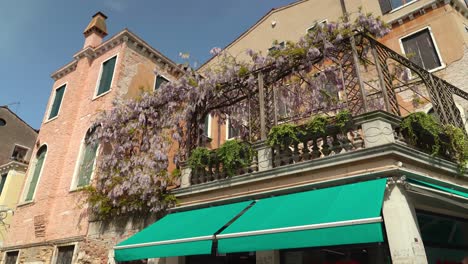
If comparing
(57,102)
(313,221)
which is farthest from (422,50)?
(57,102)

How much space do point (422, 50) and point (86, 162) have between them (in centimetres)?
1454

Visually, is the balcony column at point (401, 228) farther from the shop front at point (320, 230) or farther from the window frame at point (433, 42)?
the window frame at point (433, 42)

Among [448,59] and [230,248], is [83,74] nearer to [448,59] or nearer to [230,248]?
[230,248]

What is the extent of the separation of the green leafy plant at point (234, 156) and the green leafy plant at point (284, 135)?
766 mm

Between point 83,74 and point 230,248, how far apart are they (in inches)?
514

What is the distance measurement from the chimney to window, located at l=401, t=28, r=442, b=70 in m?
14.6

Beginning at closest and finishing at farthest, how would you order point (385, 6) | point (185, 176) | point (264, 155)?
point (264, 155) < point (185, 176) < point (385, 6)

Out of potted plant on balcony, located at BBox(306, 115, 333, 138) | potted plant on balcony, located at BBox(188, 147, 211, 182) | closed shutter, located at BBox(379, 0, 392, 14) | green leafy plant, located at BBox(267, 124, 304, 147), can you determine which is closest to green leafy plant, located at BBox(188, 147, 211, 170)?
potted plant on balcony, located at BBox(188, 147, 211, 182)

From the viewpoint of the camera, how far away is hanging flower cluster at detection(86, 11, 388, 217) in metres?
9.26

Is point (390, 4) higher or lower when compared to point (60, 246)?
higher

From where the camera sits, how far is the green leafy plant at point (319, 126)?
697cm

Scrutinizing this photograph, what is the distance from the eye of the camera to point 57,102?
16.2 metres

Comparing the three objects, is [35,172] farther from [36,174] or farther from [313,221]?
[313,221]

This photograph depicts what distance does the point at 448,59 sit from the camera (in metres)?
12.5
